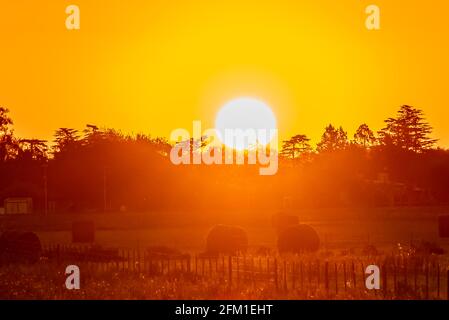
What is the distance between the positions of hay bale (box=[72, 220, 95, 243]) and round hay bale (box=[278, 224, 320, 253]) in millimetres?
14131

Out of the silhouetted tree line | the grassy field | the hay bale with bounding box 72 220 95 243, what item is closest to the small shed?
the silhouetted tree line

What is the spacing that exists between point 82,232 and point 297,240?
15.0m

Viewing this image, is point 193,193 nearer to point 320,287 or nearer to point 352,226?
point 352,226

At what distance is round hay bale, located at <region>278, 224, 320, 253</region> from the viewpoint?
132 feet

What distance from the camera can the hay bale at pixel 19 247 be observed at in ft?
120

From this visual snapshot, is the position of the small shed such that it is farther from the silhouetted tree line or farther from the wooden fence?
the wooden fence

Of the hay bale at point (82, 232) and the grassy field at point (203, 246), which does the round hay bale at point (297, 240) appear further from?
the hay bale at point (82, 232)

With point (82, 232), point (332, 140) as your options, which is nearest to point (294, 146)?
point (332, 140)

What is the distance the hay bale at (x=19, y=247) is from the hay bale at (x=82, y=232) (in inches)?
409

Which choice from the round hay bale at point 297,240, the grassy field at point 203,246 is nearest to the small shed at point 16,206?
the grassy field at point 203,246

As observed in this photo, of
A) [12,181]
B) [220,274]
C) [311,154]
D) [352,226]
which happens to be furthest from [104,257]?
[311,154]

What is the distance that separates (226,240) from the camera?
41.4 metres

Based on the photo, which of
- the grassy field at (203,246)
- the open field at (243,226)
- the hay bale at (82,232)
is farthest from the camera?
the hay bale at (82,232)

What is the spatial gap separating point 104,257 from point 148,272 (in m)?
6.58
